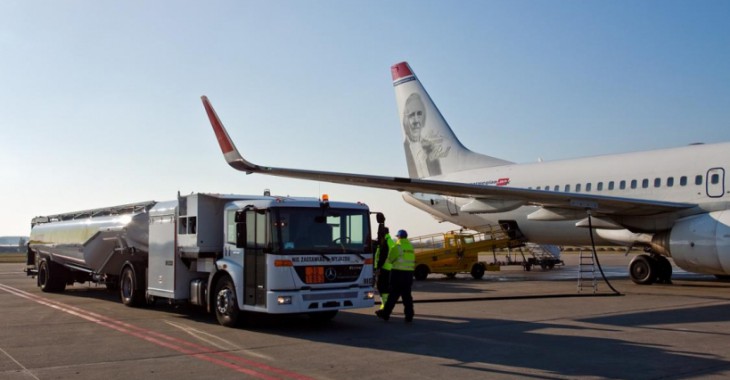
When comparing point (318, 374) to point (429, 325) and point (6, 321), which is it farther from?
point (6, 321)

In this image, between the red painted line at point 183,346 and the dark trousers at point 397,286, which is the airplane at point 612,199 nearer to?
the red painted line at point 183,346

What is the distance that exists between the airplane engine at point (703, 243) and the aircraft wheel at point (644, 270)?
3467mm

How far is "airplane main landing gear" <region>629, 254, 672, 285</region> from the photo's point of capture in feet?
65.1

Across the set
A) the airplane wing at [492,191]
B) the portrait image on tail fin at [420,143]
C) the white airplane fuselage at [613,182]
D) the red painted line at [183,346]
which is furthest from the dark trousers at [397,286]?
the portrait image on tail fin at [420,143]

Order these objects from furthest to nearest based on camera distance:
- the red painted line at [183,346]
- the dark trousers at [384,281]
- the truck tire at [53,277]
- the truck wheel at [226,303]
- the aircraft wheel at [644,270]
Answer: the aircraft wheel at [644,270] → the truck tire at [53,277] → the dark trousers at [384,281] → the truck wheel at [226,303] → the red painted line at [183,346]

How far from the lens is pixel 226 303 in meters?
11.3

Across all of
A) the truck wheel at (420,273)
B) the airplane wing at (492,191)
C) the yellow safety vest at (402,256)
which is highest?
the airplane wing at (492,191)

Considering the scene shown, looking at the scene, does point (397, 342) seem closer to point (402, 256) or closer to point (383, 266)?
point (402, 256)

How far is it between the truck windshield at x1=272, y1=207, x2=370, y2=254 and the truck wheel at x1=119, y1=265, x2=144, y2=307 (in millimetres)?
5587

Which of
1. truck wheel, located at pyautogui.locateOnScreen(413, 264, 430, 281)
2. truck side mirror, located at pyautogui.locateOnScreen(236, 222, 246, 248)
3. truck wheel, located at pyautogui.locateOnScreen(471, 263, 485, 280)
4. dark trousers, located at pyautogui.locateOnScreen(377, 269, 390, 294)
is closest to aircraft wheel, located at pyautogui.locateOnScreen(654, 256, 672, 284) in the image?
A: truck wheel, located at pyautogui.locateOnScreen(471, 263, 485, 280)

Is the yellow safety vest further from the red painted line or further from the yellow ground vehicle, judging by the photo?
the yellow ground vehicle

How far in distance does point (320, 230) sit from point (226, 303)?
6.69 ft

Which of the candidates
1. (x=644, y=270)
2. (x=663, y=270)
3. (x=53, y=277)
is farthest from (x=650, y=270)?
(x=53, y=277)

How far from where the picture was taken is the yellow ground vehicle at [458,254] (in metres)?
23.7
